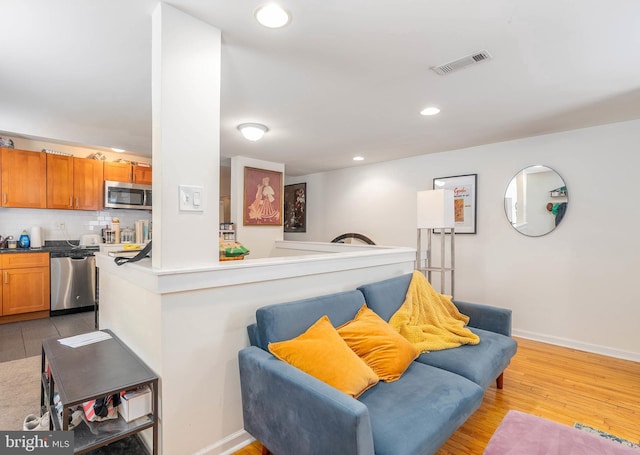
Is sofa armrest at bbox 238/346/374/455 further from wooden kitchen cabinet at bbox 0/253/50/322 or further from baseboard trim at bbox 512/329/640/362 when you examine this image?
wooden kitchen cabinet at bbox 0/253/50/322

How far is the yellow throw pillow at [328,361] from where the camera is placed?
4.78ft

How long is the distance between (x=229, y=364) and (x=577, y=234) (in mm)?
3591

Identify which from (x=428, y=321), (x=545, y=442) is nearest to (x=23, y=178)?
(x=428, y=321)

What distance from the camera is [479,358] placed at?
196 cm

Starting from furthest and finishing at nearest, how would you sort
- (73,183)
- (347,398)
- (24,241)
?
(73,183) < (24,241) < (347,398)

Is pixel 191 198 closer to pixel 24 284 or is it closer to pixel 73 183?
pixel 24 284

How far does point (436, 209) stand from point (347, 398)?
2518mm

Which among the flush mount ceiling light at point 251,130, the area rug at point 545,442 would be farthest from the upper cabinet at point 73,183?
the area rug at point 545,442

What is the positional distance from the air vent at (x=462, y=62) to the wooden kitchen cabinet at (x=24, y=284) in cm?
488

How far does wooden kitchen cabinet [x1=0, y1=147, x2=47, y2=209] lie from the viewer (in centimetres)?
389

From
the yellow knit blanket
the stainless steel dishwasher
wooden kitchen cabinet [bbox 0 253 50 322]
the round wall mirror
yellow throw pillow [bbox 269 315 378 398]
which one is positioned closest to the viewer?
yellow throw pillow [bbox 269 315 378 398]

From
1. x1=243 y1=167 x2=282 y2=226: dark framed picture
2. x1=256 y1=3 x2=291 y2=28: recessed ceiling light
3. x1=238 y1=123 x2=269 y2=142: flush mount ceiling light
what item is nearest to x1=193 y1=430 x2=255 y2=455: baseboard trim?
x1=256 y1=3 x2=291 y2=28: recessed ceiling light

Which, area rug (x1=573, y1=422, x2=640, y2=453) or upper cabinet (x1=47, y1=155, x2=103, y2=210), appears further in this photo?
upper cabinet (x1=47, y1=155, x2=103, y2=210)

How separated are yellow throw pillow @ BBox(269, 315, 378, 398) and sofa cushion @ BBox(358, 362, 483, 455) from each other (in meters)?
0.09
